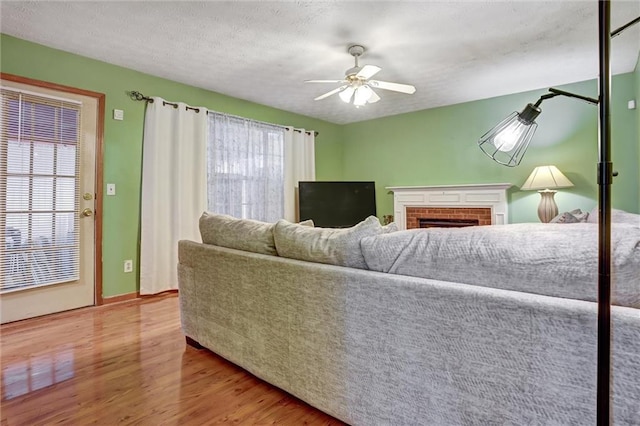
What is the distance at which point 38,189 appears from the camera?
2.77 metres

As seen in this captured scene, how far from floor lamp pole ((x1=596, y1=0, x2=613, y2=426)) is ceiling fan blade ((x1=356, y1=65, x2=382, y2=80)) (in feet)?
6.88

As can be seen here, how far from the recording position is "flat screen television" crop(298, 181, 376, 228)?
4.80 meters

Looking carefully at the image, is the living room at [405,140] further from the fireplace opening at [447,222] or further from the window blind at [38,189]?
the fireplace opening at [447,222]

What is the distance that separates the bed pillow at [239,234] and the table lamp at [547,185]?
129 inches

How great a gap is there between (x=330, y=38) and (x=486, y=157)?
278 centimetres

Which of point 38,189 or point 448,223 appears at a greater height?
point 38,189

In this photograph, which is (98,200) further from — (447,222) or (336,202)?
(447,222)

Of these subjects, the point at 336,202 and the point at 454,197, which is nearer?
the point at 454,197

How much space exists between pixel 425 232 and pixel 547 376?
0.56m

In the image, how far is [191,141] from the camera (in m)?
3.74

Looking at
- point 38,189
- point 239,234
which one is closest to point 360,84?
point 239,234

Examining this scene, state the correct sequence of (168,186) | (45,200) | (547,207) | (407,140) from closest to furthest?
(45,200), (168,186), (547,207), (407,140)

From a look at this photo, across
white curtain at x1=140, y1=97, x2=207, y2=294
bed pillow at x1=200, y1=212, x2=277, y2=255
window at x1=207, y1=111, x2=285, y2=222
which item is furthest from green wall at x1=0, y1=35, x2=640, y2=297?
bed pillow at x1=200, y1=212, x2=277, y2=255

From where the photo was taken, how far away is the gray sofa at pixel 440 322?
0.87 meters
